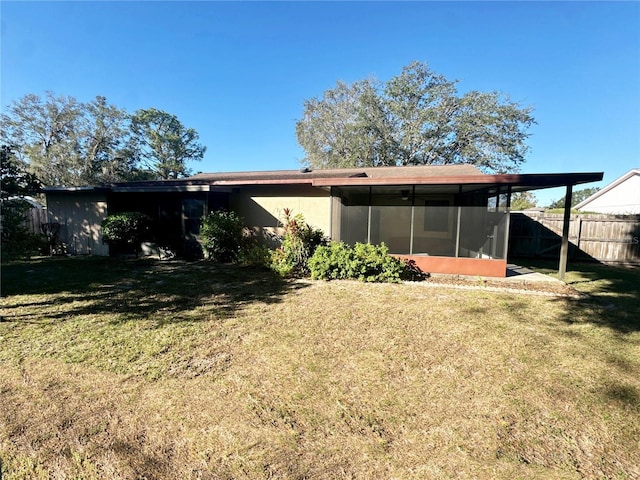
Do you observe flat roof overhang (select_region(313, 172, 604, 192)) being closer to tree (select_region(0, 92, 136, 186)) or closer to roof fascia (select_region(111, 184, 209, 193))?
roof fascia (select_region(111, 184, 209, 193))

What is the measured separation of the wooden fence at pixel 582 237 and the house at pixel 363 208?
343 cm

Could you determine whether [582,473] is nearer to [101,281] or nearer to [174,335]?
[174,335]

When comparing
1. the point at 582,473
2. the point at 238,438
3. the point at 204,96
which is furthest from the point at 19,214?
the point at 204,96

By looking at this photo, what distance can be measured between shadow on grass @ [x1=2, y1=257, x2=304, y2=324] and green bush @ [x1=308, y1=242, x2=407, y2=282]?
85 centimetres

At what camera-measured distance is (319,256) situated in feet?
24.1

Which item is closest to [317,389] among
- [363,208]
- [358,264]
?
[358,264]

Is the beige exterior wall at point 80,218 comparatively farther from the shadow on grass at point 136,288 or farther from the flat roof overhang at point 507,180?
the flat roof overhang at point 507,180

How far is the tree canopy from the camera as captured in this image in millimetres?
24172

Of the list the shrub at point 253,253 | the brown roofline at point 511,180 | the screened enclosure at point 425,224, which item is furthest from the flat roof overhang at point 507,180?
the shrub at point 253,253

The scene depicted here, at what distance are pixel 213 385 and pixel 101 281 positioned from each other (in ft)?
18.7

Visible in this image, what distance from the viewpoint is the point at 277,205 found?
9555 mm

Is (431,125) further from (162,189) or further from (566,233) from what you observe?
(162,189)

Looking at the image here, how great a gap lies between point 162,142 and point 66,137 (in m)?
9.79

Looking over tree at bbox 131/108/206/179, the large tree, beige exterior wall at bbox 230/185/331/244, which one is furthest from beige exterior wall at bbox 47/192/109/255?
tree at bbox 131/108/206/179
